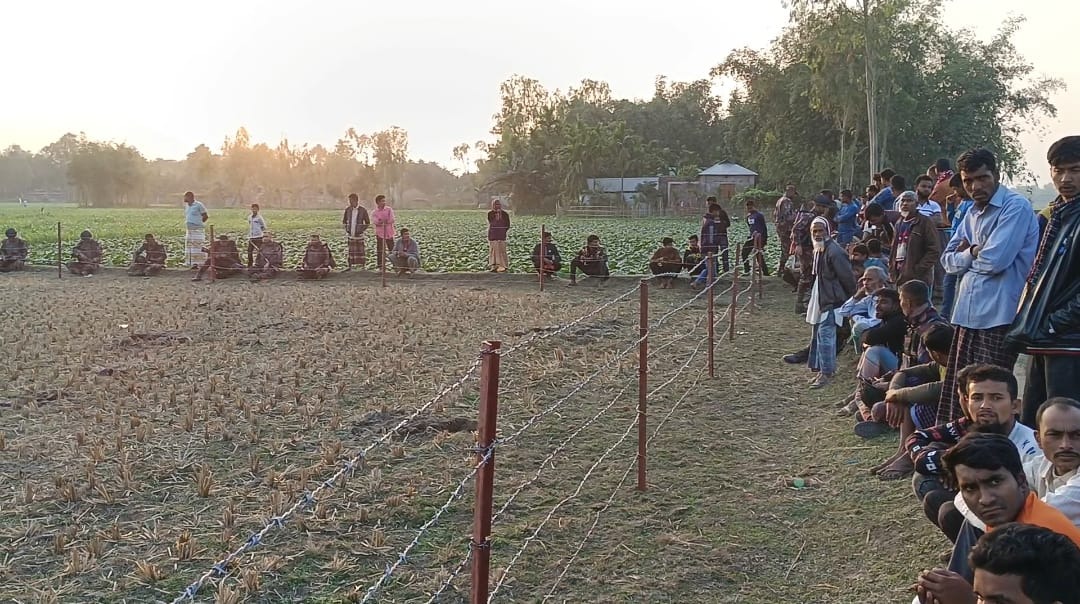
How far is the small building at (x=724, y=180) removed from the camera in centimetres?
4787

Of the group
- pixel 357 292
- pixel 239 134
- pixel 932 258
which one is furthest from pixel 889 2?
pixel 239 134

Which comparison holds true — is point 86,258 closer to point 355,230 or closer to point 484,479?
point 355,230

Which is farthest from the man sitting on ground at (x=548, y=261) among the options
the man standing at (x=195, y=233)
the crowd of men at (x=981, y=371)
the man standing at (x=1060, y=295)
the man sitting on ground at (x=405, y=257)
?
the man standing at (x=1060, y=295)

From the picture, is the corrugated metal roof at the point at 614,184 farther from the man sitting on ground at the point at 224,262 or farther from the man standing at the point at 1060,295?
the man standing at the point at 1060,295

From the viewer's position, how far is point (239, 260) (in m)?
16.5

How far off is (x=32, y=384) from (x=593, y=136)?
153 ft

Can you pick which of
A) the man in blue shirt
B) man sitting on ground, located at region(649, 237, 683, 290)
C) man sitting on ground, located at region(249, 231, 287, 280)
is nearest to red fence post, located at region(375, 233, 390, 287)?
man sitting on ground, located at region(249, 231, 287, 280)

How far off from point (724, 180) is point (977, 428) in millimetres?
46771

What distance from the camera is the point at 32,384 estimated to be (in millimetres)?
7320

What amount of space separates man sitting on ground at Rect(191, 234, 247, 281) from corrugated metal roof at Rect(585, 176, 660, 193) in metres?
36.8

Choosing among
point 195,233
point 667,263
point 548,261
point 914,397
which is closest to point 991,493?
point 914,397

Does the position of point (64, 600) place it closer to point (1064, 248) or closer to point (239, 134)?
point (1064, 248)

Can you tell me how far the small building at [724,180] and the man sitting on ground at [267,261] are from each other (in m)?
34.5

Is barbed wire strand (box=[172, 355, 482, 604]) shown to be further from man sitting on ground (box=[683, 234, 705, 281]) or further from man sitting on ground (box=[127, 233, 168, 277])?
man sitting on ground (box=[127, 233, 168, 277])
